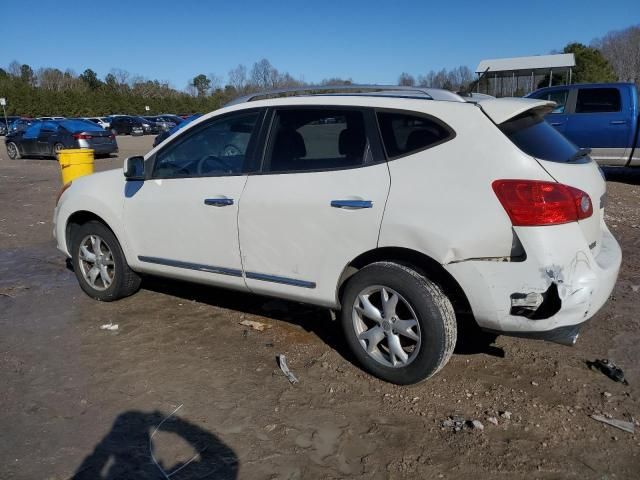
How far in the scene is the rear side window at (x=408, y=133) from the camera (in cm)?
325

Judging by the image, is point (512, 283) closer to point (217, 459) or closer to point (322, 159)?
point (322, 159)

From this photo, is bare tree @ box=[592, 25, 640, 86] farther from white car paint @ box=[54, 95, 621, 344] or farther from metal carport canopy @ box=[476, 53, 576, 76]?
white car paint @ box=[54, 95, 621, 344]

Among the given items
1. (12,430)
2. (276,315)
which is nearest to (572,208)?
(276,315)

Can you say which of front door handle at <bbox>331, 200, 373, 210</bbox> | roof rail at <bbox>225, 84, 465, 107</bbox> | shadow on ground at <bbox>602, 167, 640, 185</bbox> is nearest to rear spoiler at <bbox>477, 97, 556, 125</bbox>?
roof rail at <bbox>225, 84, 465, 107</bbox>

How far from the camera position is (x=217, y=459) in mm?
2826

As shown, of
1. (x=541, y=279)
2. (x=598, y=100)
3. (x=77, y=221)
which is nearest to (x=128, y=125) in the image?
(x=598, y=100)

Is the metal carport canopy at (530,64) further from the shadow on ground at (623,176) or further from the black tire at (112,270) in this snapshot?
the black tire at (112,270)

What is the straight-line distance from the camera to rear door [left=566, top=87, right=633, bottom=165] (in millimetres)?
10852

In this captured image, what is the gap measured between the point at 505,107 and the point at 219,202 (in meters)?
2.05

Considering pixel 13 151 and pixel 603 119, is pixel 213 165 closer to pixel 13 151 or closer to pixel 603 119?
pixel 603 119

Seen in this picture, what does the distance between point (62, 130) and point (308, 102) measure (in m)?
18.8

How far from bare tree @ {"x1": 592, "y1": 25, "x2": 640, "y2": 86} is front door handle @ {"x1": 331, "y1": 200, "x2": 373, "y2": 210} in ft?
180

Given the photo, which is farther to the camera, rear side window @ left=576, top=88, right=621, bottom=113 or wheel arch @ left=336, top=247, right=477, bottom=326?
rear side window @ left=576, top=88, right=621, bottom=113

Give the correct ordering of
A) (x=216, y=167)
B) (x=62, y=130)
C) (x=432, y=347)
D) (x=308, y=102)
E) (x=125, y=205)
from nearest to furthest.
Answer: (x=432, y=347)
(x=308, y=102)
(x=216, y=167)
(x=125, y=205)
(x=62, y=130)
